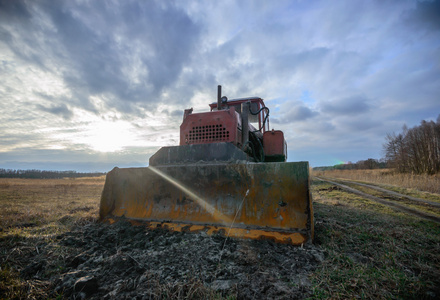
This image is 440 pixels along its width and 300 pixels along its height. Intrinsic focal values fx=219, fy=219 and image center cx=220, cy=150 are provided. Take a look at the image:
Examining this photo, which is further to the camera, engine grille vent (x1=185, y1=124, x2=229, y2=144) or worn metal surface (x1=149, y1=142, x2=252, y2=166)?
engine grille vent (x1=185, y1=124, x2=229, y2=144)

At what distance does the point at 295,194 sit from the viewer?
10.00 ft

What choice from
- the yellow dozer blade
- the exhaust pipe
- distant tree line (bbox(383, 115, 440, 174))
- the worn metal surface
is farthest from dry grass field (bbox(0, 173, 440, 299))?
distant tree line (bbox(383, 115, 440, 174))

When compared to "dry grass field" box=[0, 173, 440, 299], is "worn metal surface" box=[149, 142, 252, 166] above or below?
above

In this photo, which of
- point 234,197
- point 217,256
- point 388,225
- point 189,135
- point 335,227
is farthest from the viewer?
point 189,135

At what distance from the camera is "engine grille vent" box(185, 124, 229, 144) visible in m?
4.26

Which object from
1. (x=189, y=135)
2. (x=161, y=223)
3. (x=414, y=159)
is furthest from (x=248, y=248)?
(x=414, y=159)

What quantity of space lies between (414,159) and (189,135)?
38.1 m

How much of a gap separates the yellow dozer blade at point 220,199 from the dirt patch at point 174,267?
0.29m

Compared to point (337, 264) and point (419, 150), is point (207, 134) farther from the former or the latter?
point (419, 150)

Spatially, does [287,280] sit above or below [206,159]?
below

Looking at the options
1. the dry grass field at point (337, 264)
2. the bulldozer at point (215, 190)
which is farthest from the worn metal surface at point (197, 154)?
the dry grass field at point (337, 264)

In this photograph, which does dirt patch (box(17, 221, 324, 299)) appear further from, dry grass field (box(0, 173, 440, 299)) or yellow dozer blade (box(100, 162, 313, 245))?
yellow dozer blade (box(100, 162, 313, 245))

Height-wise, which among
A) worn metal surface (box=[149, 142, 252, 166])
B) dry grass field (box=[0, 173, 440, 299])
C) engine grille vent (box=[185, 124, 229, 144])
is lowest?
dry grass field (box=[0, 173, 440, 299])

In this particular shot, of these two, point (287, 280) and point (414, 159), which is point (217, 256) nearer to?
point (287, 280)
